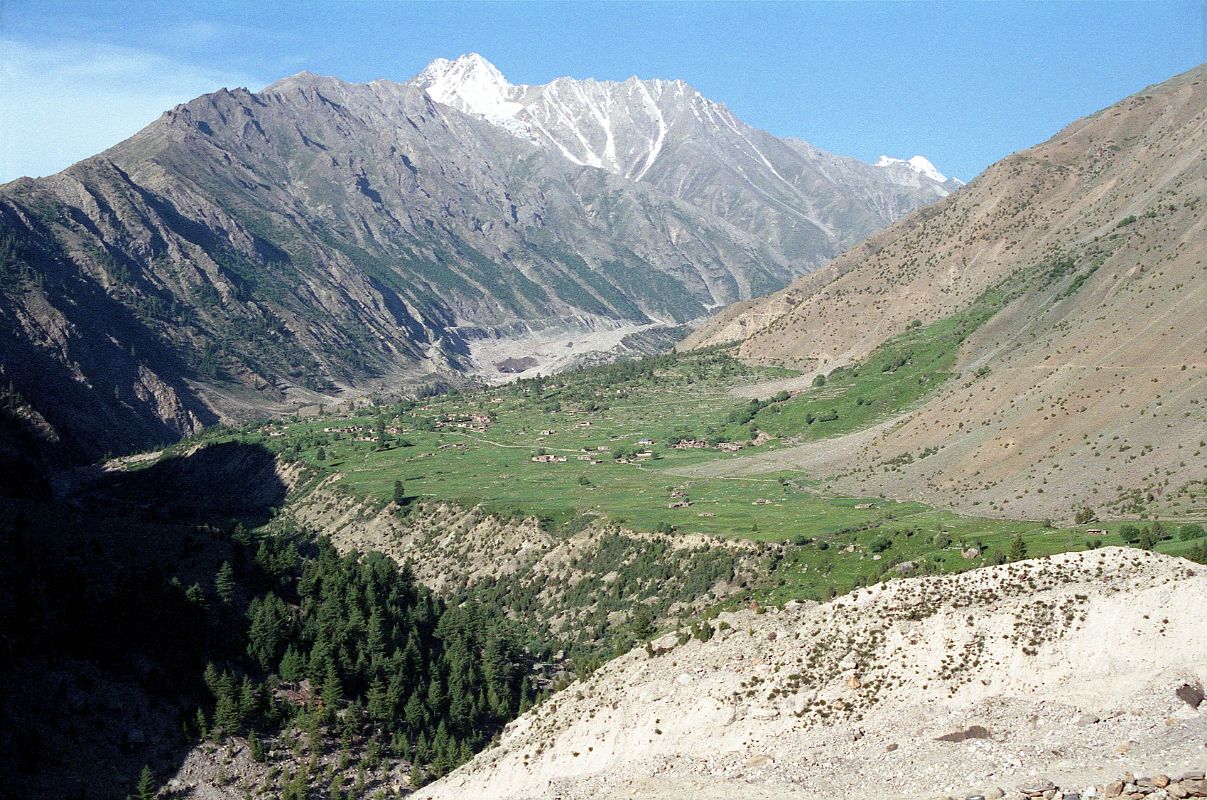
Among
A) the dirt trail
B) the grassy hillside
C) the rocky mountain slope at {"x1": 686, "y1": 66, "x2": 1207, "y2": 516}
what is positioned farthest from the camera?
the dirt trail

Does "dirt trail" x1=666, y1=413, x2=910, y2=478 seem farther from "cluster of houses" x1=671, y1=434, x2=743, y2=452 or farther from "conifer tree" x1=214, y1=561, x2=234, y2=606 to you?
"conifer tree" x1=214, y1=561, x2=234, y2=606

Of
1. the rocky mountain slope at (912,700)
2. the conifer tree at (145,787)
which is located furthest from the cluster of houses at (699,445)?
the conifer tree at (145,787)

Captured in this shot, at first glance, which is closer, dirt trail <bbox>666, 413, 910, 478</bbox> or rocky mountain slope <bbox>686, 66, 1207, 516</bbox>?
rocky mountain slope <bbox>686, 66, 1207, 516</bbox>

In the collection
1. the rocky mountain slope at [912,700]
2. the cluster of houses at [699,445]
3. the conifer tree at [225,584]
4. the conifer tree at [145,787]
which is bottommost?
the conifer tree at [145,787]

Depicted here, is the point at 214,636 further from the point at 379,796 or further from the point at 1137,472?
the point at 1137,472

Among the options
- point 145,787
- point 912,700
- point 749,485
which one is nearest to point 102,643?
point 145,787

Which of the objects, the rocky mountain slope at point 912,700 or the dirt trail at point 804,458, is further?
the dirt trail at point 804,458

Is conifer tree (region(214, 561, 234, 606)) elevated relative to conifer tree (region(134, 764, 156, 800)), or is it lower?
elevated

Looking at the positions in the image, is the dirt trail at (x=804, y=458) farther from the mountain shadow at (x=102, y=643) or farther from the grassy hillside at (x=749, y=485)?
the mountain shadow at (x=102, y=643)

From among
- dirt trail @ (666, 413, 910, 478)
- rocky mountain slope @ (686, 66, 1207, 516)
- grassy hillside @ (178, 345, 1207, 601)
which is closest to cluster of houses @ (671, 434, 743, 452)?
grassy hillside @ (178, 345, 1207, 601)
